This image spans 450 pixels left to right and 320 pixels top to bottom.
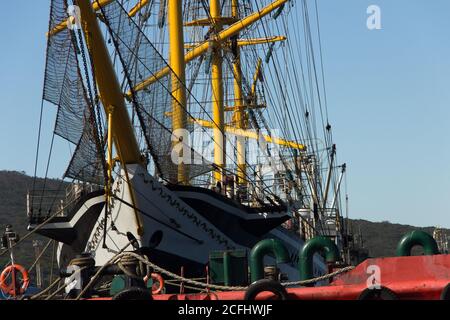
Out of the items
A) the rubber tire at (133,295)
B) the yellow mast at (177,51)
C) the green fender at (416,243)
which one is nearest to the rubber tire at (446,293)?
the rubber tire at (133,295)

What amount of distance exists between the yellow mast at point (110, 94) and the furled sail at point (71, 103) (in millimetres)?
429

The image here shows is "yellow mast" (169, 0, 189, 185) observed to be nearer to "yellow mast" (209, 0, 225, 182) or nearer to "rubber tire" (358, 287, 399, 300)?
"yellow mast" (209, 0, 225, 182)

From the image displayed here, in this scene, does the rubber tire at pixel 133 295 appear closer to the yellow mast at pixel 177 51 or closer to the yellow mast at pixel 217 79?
the yellow mast at pixel 177 51

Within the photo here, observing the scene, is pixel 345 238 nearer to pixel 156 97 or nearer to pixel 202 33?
pixel 202 33

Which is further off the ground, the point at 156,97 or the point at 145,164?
the point at 156,97

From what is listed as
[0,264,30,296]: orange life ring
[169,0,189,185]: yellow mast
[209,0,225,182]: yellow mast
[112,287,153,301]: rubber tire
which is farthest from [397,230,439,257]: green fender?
[209,0,225,182]: yellow mast

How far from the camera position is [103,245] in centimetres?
2519

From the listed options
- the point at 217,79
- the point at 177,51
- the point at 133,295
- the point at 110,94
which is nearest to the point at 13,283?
the point at 110,94

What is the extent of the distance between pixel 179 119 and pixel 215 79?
40.8 feet

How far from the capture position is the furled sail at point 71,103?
24547 millimetres

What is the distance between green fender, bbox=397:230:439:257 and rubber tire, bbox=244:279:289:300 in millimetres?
4153

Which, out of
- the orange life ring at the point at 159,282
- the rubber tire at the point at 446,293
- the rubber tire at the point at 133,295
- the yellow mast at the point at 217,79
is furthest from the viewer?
the yellow mast at the point at 217,79

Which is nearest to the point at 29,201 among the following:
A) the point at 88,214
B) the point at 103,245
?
the point at 88,214

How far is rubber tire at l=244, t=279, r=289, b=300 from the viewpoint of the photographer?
13.3 meters
